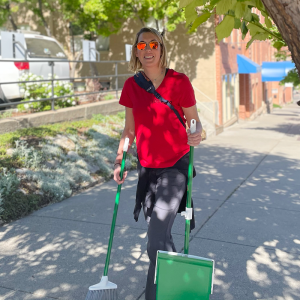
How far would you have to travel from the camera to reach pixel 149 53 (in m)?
3.19

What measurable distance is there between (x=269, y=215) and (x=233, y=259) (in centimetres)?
164

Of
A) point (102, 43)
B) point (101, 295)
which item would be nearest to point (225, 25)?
point (101, 295)

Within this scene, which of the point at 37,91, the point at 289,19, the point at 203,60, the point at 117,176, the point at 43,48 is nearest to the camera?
the point at 289,19

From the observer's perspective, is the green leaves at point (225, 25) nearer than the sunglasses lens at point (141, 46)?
Yes

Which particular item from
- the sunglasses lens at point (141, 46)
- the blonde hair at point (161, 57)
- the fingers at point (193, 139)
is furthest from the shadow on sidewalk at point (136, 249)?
the sunglasses lens at point (141, 46)

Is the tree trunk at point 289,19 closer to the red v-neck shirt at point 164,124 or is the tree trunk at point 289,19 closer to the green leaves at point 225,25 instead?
the green leaves at point 225,25

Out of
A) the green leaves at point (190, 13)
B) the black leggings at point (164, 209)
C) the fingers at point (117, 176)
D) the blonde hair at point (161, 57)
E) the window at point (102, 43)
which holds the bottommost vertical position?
the black leggings at point (164, 209)

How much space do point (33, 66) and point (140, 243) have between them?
7388mm

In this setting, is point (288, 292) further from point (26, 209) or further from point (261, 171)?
point (261, 171)

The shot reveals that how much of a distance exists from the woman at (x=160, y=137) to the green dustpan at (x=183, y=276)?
0.28 meters

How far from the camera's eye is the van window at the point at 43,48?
11.9 meters

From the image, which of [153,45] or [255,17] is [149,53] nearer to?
[153,45]

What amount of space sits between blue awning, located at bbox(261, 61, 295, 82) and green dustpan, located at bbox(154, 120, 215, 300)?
80.0 feet

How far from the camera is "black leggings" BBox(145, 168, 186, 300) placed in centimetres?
309
